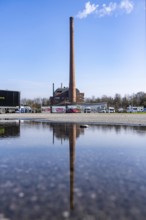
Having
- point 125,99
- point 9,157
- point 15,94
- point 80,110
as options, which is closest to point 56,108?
point 80,110

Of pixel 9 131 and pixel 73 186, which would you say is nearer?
pixel 73 186

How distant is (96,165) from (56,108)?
249 feet

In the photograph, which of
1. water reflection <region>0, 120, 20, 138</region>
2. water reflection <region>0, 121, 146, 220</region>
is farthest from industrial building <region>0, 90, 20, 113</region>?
water reflection <region>0, 121, 146, 220</region>

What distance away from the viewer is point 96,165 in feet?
26.1

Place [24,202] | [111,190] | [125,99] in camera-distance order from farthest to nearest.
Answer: [125,99], [111,190], [24,202]

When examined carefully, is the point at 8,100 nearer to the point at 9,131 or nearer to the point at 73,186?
the point at 9,131

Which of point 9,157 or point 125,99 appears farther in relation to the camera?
point 125,99

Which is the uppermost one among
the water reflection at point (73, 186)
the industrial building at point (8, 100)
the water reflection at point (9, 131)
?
the industrial building at point (8, 100)

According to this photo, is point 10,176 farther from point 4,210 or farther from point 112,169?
point 112,169

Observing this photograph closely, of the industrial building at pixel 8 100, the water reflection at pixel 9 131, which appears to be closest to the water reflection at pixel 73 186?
the water reflection at pixel 9 131

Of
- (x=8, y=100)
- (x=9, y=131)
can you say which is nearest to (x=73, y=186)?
(x=9, y=131)

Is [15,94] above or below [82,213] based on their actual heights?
above

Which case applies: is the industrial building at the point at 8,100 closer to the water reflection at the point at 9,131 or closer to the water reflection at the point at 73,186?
the water reflection at the point at 9,131

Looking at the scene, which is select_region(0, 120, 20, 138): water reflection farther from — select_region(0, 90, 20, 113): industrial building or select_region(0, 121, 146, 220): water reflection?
select_region(0, 90, 20, 113): industrial building
